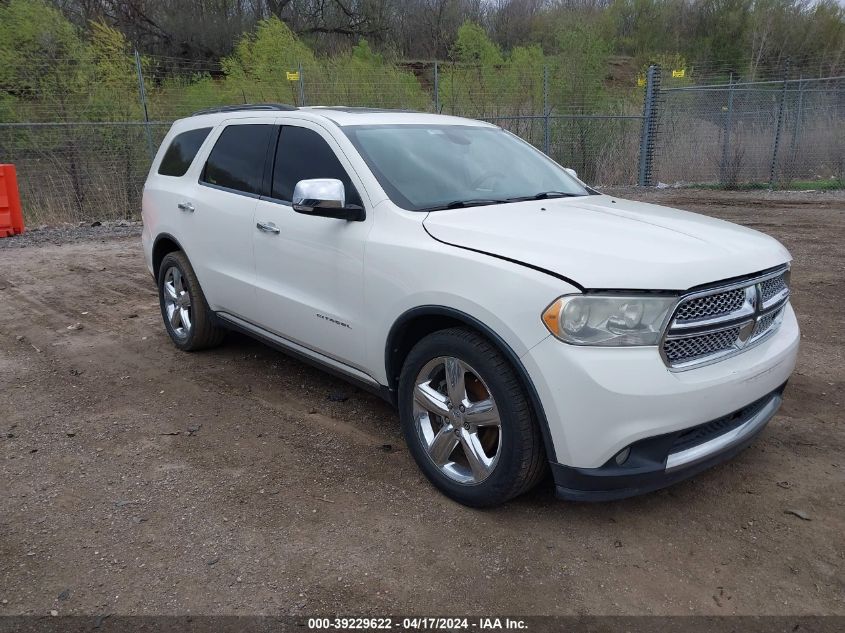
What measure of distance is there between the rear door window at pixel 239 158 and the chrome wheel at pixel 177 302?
0.89 meters

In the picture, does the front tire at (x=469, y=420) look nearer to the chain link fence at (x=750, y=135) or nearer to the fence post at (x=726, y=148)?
the chain link fence at (x=750, y=135)

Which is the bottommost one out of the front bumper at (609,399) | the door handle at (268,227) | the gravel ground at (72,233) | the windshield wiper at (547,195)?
the gravel ground at (72,233)

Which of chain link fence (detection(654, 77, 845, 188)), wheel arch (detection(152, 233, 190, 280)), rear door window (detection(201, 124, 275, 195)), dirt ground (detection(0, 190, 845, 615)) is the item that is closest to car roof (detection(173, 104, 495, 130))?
rear door window (detection(201, 124, 275, 195))

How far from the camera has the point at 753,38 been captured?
31719 mm

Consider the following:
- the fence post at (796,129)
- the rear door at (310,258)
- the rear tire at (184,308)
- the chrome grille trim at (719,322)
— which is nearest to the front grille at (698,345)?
the chrome grille trim at (719,322)

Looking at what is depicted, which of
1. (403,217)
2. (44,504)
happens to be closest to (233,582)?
(44,504)

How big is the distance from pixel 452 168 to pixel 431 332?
3.62 ft

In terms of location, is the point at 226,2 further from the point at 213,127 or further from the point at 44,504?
the point at 44,504

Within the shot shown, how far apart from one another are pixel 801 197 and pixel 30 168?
1523 centimetres

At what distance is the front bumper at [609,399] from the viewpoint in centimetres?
252

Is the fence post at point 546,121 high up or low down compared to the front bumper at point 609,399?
up

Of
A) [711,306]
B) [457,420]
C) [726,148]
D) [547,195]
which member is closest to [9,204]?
[547,195]

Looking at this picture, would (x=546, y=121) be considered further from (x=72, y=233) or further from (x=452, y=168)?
(x=452, y=168)

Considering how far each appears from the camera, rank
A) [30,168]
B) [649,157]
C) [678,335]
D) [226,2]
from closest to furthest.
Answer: [678,335] → [30,168] → [649,157] → [226,2]
